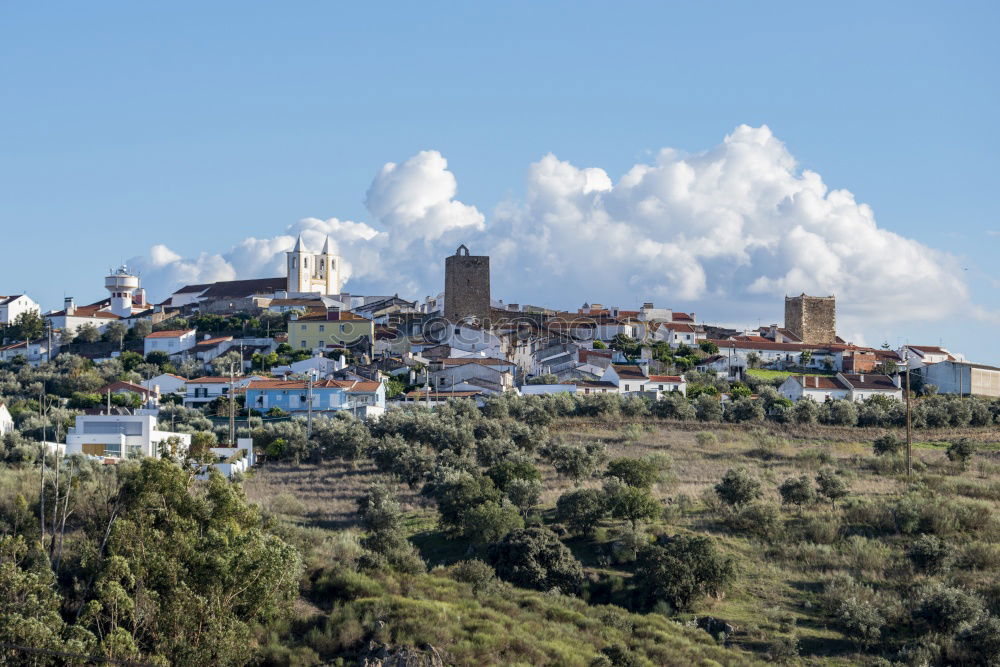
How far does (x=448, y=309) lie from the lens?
82.6 metres

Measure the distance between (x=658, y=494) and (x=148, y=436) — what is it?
59.5 feet

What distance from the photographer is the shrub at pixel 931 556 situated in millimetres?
27688

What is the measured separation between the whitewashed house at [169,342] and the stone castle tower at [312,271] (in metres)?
20.0

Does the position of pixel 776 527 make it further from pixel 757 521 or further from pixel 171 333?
pixel 171 333

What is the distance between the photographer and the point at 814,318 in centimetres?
9269

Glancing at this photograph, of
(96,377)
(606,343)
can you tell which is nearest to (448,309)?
(606,343)

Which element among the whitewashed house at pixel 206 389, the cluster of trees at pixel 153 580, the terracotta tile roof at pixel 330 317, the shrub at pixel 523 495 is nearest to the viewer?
the cluster of trees at pixel 153 580

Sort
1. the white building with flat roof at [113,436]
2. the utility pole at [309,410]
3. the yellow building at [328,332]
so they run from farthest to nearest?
the yellow building at [328,332]
the utility pole at [309,410]
the white building with flat roof at [113,436]

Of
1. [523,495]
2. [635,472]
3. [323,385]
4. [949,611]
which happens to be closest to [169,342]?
[323,385]

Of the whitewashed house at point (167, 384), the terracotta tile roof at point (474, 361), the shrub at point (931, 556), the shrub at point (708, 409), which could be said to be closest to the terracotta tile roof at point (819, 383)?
the shrub at point (708, 409)

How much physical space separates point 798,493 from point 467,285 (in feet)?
164

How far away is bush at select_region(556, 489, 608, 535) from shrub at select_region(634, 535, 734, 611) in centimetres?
346

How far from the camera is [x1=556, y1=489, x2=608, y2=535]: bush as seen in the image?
31328 millimetres

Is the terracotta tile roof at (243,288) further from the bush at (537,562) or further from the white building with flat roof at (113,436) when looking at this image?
the bush at (537,562)
